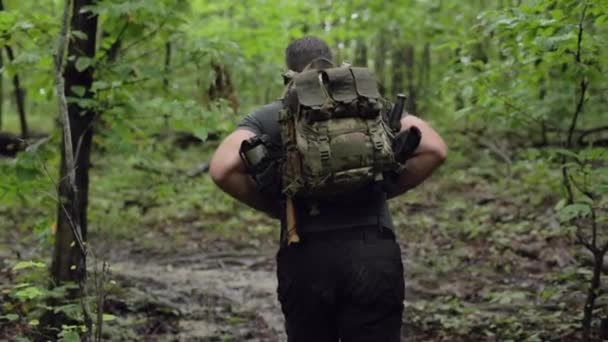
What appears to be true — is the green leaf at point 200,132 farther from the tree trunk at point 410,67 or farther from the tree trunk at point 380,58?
the tree trunk at point 380,58

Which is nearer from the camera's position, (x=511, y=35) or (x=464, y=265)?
(x=511, y=35)

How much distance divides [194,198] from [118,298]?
7.15 meters

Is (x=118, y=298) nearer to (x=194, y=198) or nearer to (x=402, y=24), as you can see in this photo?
(x=194, y=198)

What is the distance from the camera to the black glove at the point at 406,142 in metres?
3.29

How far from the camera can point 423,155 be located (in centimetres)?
342

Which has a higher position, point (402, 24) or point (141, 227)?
point (402, 24)

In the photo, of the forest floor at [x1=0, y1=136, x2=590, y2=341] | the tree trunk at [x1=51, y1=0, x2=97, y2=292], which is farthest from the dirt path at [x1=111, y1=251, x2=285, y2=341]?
the tree trunk at [x1=51, y1=0, x2=97, y2=292]

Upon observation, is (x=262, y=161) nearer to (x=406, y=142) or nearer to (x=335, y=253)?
(x=335, y=253)

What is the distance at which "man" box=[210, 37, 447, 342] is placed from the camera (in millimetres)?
3266

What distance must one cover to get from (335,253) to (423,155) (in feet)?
2.26

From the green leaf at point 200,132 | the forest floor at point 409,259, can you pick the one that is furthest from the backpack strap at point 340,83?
the green leaf at point 200,132

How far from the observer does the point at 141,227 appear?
40.3 feet

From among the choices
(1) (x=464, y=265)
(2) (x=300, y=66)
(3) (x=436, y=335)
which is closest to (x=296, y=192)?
(2) (x=300, y=66)

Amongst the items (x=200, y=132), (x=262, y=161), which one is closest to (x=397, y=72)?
(x=200, y=132)
